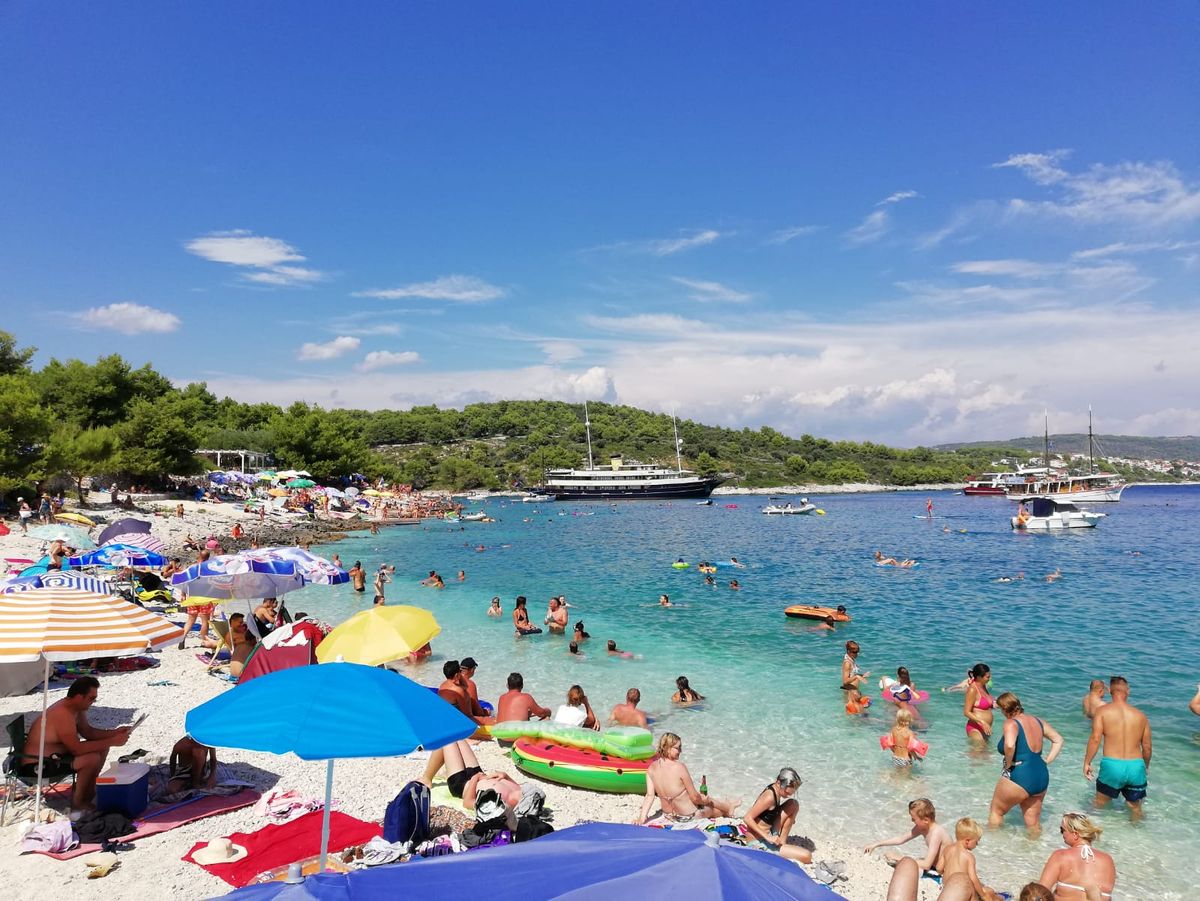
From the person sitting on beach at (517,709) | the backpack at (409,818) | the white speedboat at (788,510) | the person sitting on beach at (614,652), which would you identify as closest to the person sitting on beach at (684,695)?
the person sitting on beach at (517,709)

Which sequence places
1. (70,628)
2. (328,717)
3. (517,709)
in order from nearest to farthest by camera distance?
(328,717)
(70,628)
(517,709)

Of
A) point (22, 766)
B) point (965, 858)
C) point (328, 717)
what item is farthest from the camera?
point (22, 766)

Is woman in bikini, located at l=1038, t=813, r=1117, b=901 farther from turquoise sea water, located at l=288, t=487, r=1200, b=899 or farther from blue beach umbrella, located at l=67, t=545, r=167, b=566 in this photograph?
blue beach umbrella, located at l=67, t=545, r=167, b=566

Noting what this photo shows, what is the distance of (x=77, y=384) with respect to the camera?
49812mm

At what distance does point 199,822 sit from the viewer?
6.82m

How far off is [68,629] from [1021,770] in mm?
9438

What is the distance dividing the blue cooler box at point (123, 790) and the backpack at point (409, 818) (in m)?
2.55

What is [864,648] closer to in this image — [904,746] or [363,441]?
[904,746]

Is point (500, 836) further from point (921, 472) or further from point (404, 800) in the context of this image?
point (921, 472)

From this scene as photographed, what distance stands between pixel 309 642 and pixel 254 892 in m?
7.54

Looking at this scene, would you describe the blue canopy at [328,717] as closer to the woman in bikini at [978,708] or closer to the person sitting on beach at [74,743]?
the person sitting on beach at [74,743]

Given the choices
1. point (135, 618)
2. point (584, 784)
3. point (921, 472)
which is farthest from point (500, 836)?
point (921, 472)

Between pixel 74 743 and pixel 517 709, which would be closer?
pixel 74 743

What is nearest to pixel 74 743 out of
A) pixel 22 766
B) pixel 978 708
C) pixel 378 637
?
pixel 22 766
